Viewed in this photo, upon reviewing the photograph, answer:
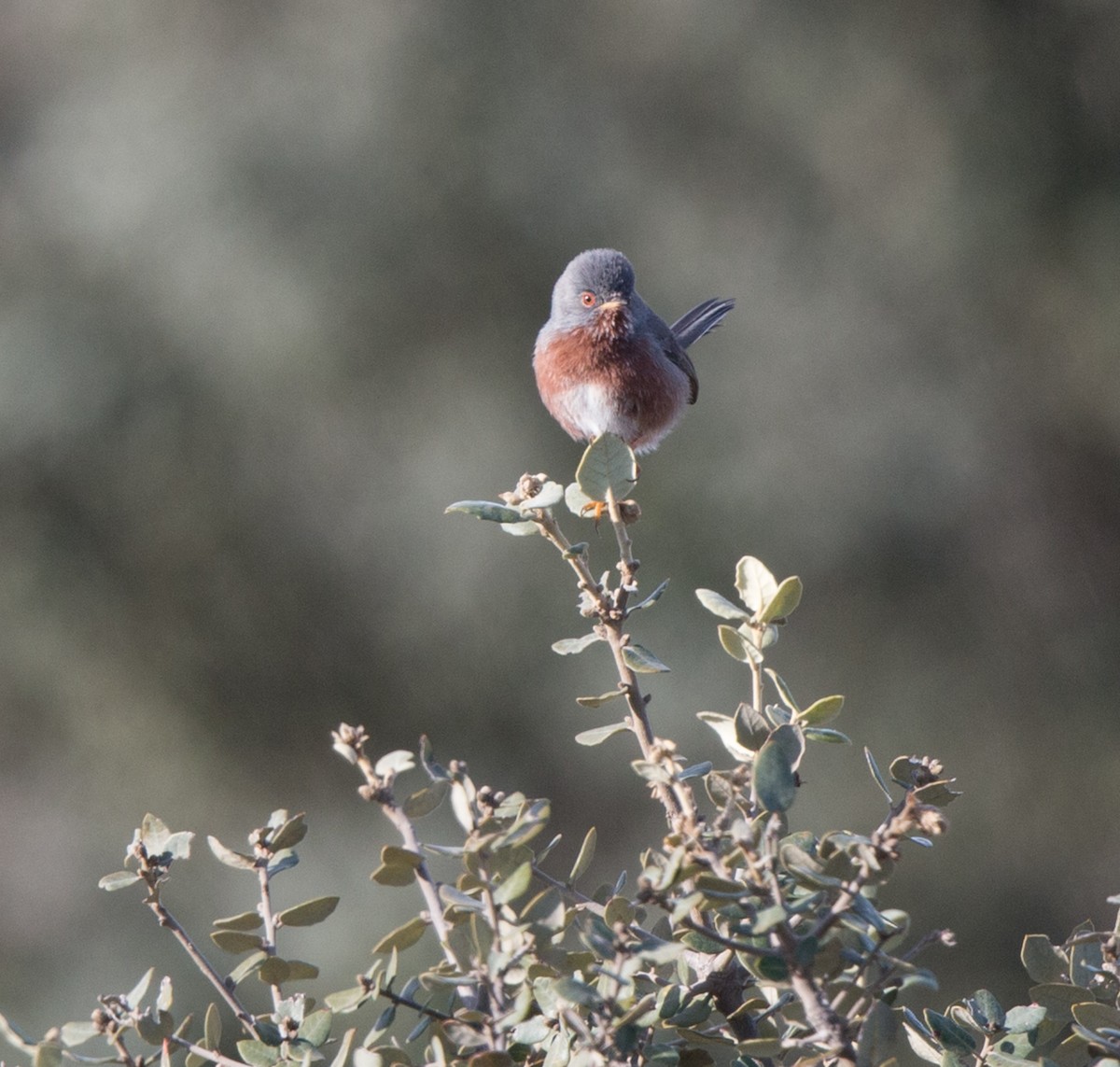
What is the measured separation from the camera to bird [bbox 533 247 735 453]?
11.4ft

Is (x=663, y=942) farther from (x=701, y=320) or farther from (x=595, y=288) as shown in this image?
(x=701, y=320)

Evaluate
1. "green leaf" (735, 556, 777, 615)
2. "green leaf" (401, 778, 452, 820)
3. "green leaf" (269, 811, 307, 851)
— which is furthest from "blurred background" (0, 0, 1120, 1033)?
"green leaf" (401, 778, 452, 820)

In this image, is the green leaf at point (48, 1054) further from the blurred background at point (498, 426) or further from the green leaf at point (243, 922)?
the blurred background at point (498, 426)

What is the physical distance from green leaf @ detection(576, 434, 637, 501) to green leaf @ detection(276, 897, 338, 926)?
53 cm

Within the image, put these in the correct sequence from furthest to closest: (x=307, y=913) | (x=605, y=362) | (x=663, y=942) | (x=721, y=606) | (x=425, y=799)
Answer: (x=605, y=362) → (x=721, y=606) → (x=307, y=913) → (x=425, y=799) → (x=663, y=942)

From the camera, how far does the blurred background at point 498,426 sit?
6449 mm

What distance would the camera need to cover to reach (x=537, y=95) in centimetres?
711

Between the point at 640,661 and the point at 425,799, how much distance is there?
0.31m

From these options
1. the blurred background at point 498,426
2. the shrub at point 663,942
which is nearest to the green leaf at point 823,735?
the shrub at point 663,942

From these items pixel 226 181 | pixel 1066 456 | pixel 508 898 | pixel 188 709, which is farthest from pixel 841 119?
pixel 508 898

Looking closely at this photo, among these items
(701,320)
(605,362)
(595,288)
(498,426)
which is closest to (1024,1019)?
(605,362)

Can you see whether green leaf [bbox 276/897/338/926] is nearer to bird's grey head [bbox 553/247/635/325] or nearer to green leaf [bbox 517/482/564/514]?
green leaf [bbox 517/482/564/514]

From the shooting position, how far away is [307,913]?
1381 mm

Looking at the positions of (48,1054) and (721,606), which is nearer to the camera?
(48,1054)
